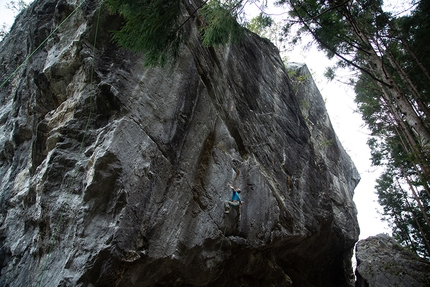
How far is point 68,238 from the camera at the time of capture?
522 cm

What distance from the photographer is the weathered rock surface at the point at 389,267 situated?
1182 cm

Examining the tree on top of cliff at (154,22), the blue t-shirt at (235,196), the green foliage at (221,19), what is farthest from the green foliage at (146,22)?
the blue t-shirt at (235,196)

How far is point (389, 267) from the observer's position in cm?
1295

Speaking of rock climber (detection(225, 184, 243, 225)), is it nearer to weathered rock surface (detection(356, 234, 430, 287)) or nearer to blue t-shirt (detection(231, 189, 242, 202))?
blue t-shirt (detection(231, 189, 242, 202))

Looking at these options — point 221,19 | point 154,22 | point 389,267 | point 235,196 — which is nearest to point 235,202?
point 235,196

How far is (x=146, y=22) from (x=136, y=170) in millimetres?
2856

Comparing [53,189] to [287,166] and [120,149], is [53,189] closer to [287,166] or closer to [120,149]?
Answer: [120,149]

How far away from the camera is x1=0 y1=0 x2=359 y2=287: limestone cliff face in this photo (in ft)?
17.8

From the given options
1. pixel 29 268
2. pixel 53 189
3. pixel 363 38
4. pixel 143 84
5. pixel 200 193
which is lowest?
pixel 29 268

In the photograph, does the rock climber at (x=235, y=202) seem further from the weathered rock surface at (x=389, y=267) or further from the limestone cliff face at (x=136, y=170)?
the weathered rock surface at (x=389, y=267)

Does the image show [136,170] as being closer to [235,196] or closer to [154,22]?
[235,196]

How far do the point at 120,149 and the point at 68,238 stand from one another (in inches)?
72.1

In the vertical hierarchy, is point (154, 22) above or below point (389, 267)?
above

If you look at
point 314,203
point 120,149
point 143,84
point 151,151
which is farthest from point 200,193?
point 314,203
